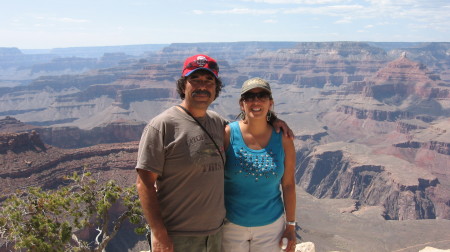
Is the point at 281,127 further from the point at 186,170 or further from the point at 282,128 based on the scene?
the point at 186,170

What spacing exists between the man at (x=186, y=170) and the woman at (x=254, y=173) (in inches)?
15.7

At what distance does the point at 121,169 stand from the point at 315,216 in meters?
28.9

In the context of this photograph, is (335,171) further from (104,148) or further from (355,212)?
(104,148)

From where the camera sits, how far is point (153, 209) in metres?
4.91

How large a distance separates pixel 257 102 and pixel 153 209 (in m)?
2.31

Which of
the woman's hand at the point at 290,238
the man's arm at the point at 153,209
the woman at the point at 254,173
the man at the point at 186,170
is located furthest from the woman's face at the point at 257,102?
the woman's hand at the point at 290,238

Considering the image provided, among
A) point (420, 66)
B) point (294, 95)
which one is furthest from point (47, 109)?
point (420, 66)

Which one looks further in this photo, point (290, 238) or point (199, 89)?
point (290, 238)

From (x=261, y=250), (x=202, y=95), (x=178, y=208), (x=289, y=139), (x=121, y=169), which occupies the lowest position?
(x=121, y=169)

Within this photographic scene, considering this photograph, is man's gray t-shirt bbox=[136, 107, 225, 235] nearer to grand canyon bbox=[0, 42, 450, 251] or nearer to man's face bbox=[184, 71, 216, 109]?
man's face bbox=[184, 71, 216, 109]

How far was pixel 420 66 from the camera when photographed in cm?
14588

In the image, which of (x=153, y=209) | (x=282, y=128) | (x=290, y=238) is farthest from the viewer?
(x=290, y=238)

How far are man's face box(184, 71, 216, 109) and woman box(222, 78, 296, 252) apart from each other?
2.42ft

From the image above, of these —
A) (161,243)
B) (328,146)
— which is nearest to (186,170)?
(161,243)
